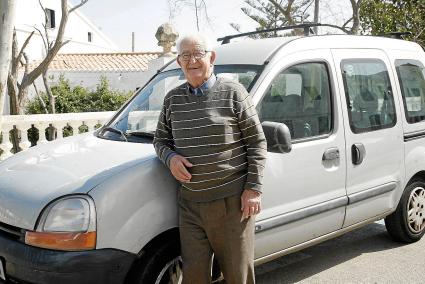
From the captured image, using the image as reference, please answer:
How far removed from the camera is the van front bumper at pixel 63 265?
8.14ft

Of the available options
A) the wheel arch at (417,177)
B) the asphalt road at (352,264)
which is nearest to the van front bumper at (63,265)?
the asphalt road at (352,264)

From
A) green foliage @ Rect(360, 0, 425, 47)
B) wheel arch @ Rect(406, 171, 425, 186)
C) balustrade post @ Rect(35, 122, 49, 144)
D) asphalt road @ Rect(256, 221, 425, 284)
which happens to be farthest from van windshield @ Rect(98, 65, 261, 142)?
green foliage @ Rect(360, 0, 425, 47)

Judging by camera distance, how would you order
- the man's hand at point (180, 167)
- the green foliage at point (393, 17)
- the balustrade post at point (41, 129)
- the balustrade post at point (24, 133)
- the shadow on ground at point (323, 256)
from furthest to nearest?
the green foliage at point (393, 17), the balustrade post at point (41, 129), the balustrade post at point (24, 133), the shadow on ground at point (323, 256), the man's hand at point (180, 167)

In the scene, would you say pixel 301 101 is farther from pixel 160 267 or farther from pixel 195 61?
pixel 160 267

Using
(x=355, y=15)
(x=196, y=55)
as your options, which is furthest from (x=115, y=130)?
(x=355, y=15)

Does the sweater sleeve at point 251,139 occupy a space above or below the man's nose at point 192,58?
below

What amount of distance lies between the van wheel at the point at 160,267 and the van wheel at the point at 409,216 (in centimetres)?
253

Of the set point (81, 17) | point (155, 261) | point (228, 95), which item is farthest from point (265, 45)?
point (81, 17)

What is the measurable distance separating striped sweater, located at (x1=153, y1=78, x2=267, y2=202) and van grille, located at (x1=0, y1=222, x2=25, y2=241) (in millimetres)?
858

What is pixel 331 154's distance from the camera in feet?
11.8

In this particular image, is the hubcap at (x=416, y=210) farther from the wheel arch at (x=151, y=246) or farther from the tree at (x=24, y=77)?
the tree at (x=24, y=77)

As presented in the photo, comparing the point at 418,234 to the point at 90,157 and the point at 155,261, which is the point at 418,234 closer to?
the point at 155,261

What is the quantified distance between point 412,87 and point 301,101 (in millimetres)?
1636

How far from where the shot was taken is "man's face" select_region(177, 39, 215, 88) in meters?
2.57
